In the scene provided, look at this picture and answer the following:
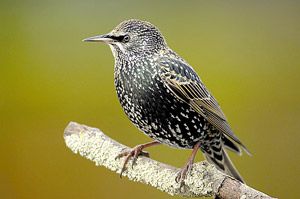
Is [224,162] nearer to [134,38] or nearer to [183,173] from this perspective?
[183,173]

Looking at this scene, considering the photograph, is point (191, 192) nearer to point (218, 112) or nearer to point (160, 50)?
point (218, 112)

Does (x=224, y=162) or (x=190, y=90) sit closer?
(x=190, y=90)

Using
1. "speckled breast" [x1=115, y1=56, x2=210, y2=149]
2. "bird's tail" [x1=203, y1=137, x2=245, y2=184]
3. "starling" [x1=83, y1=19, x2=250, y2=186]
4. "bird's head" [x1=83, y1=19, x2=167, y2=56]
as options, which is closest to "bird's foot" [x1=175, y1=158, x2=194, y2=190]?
"starling" [x1=83, y1=19, x2=250, y2=186]

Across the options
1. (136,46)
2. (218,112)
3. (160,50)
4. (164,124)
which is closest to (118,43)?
(136,46)

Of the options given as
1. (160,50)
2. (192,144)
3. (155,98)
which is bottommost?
(192,144)

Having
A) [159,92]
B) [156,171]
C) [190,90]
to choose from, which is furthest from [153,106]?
[156,171]

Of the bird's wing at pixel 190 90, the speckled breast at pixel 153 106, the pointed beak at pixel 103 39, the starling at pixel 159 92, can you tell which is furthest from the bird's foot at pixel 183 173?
the pointed beak at pixel 103 39
